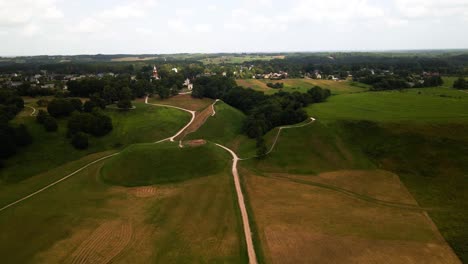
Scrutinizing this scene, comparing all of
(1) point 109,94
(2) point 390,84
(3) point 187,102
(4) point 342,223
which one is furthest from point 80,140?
(2) point 390,84

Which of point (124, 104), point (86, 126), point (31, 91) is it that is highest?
point (31, 91)

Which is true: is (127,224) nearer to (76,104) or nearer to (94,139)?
(94,139)

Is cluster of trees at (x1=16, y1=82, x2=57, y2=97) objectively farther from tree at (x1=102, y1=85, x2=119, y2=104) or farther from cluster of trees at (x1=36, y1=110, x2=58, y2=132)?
cluster of trees at (x1=36, y1=110, x2=58, y2=132)

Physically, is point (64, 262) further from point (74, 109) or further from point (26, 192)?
point (74, 109)

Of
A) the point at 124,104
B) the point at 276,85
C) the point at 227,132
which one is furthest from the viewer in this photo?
the point at 276,85

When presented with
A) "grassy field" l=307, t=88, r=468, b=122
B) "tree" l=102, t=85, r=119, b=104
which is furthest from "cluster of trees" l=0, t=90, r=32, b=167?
"grassy field" l=307, t=88, r=468, b=122

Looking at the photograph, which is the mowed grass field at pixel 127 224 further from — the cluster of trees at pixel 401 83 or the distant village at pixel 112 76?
the cluster of trees at pixel 401 83
